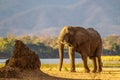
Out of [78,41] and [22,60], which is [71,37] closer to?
[78,41]

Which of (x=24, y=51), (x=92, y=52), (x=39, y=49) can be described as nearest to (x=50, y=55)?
(x=39, y=49)

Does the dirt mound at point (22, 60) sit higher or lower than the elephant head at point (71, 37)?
lower

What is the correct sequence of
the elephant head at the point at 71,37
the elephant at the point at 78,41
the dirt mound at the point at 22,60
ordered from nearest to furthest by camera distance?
the dirt mound at the point at 22,60, the elephant head at the point at 71,37, the elephant at the point at 78,41

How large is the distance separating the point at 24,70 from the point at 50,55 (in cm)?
9787

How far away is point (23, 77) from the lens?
58.7ft

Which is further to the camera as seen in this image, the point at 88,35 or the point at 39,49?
the point at 39,49

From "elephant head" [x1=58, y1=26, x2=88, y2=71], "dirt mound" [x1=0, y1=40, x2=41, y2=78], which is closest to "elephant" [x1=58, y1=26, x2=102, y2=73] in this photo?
"elephant head" [x1=58, y1=26, x2=88, y2=71]

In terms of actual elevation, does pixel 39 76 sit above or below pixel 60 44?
below

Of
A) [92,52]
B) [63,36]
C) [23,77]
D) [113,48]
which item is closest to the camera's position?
[23,77]

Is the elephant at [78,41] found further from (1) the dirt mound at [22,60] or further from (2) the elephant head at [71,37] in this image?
(1) the dirt mound at [22,60]

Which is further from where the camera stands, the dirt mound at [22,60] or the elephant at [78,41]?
the elephant at [78,41]

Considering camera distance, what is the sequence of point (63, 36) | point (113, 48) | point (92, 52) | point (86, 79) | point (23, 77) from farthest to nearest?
point (113, 48)
point (92, 52)
point (63, 36)
point (86, 79)
point (23, 77)

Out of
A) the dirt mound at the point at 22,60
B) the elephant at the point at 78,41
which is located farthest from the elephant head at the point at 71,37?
the dirt mound at the point at 22,60

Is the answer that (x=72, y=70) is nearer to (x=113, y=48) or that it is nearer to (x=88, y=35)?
(x=88, y=35)
